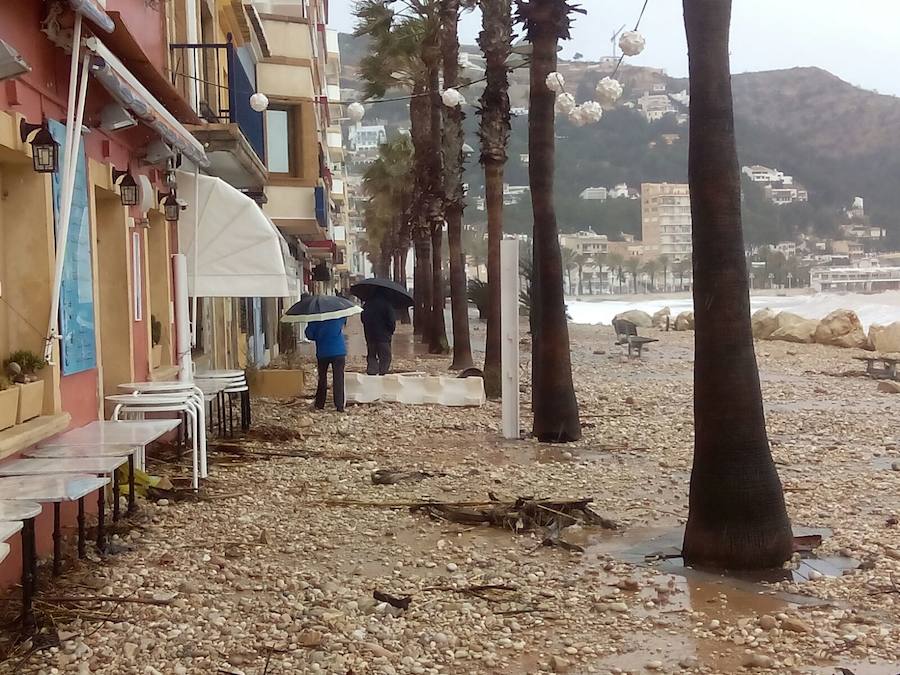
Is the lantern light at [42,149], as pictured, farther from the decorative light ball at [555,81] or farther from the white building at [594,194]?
the white building at [594,194]

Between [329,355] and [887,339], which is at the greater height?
[329,355]

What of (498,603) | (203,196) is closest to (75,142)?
(498,603)

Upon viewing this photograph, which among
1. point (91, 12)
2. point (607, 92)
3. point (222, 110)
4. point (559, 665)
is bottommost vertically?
point (559, 665)

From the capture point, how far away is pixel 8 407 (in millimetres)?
5371

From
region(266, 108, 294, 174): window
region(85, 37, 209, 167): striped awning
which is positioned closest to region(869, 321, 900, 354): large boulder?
region(266, 108, 294, 174): window

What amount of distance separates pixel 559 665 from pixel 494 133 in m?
12.2

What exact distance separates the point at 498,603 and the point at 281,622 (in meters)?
1.10

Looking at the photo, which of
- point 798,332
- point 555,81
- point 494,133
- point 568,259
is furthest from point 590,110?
point 568,259

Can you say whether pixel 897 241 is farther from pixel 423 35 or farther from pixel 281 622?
pixel 281 622

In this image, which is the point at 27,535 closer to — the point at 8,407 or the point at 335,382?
the point at 8,407

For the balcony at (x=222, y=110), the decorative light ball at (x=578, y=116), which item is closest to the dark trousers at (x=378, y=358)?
the balcony at (x=222, y=110)

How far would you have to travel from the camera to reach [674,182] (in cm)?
14950

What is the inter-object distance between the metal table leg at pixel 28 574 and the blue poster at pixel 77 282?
7.57ft

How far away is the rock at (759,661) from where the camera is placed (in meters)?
4.23
